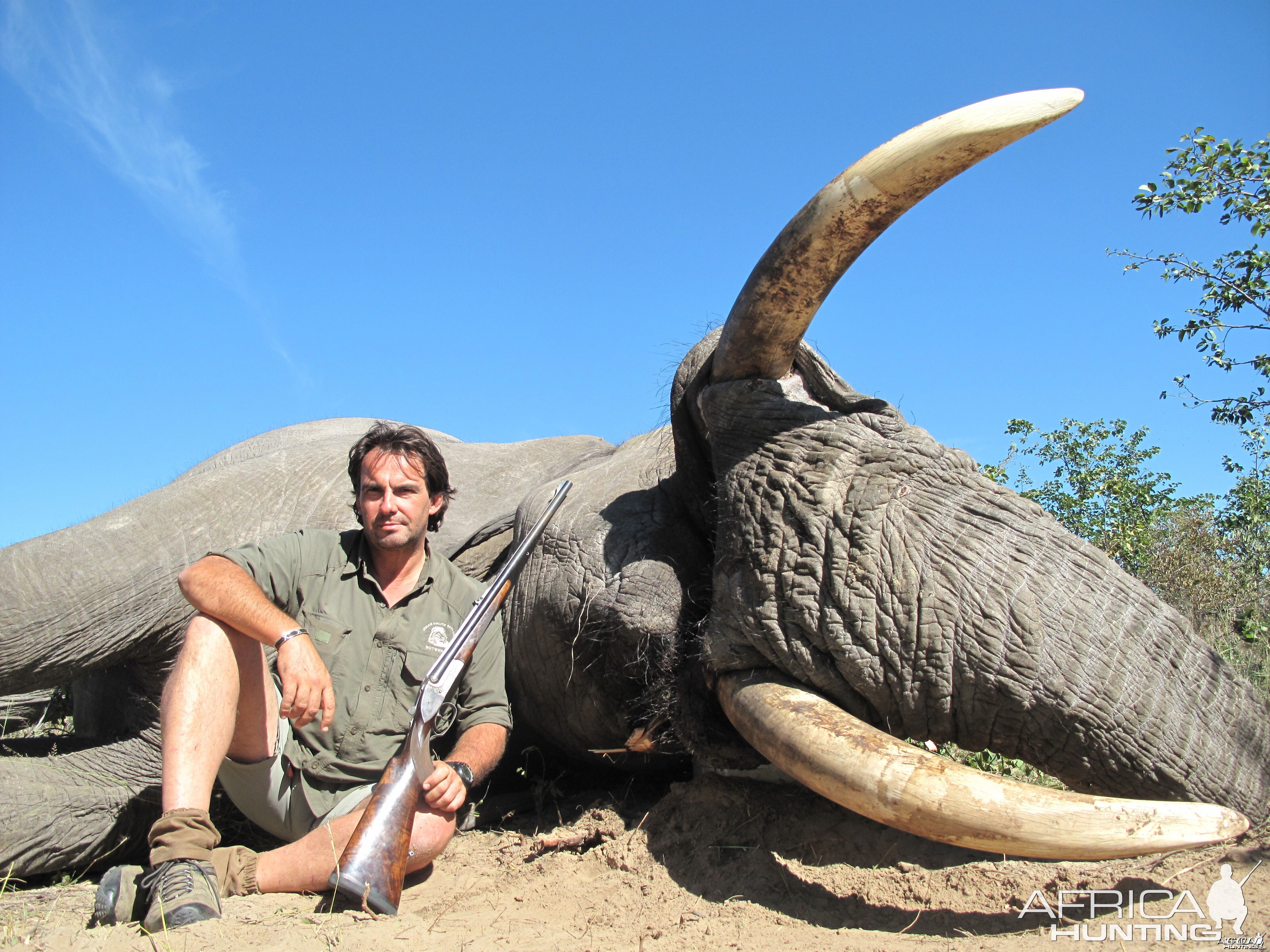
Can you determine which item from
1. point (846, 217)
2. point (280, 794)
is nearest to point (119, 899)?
point (280, 794)

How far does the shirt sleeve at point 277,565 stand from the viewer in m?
3.32

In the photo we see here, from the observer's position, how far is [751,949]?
244 centimetres

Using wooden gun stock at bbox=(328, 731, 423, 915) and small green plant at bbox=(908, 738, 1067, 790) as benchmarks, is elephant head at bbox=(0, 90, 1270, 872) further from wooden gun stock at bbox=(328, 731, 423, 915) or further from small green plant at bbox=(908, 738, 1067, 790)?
small green plant at bbox=(908, 738, 1067, 790)

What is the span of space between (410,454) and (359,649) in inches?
30.1

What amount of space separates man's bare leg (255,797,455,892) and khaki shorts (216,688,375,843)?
133 mm

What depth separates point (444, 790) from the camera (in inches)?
121

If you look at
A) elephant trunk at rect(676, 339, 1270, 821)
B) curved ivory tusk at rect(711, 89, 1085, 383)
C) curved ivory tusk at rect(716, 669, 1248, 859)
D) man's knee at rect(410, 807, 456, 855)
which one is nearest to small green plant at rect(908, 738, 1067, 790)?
elephant trunk at rect(676, 339, 1270, 821)

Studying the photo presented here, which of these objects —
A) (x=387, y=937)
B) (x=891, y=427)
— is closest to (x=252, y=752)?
(x=387, y=937)

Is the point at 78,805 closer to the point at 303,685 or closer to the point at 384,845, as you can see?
the point at 303,685

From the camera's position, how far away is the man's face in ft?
11.7

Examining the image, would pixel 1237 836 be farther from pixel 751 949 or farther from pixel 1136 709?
pixel 751 949

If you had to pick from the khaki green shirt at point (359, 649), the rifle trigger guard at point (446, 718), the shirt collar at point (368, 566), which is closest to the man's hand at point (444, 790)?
the khaki green shirt at point (359, 649)

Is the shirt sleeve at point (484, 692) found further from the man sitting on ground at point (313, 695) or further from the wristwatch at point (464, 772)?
the wristwatch at point (464, 772)

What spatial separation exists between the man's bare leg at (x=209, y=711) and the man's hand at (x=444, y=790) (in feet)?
2.03
